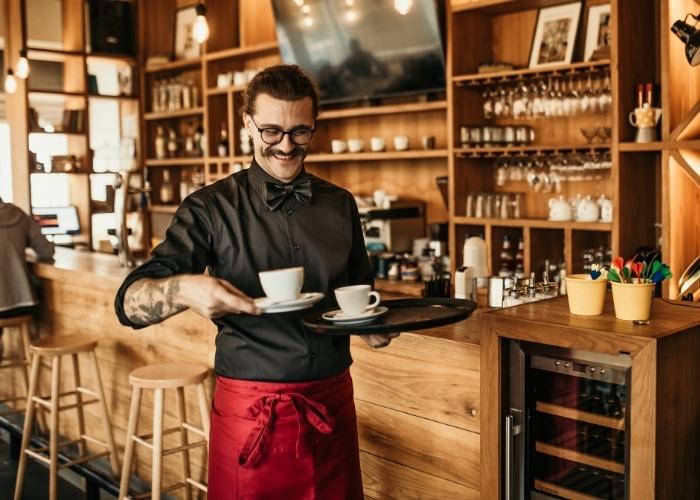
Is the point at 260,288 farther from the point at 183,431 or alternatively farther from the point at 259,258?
the point at 183,431

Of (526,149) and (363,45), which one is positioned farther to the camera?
(363,45)

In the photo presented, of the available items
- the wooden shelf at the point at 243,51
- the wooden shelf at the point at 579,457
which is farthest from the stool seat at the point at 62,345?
the wooden shelf at the point at 243,51

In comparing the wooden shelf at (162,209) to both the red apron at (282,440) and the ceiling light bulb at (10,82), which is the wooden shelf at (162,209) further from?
the red apron at (282,440)

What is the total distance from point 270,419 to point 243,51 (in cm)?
459

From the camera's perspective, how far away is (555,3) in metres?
4.48

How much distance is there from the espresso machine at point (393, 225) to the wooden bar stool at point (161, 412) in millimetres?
1970

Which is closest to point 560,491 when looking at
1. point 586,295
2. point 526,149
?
point 586,295

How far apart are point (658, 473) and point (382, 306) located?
2.26 feet

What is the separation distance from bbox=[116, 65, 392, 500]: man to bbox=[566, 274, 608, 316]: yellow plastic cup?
1.46 ft

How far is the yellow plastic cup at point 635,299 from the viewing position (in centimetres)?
179

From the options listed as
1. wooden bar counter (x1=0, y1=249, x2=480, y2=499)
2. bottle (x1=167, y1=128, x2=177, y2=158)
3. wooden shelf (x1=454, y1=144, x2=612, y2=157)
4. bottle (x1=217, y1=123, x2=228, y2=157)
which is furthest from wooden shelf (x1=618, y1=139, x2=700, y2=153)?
bottle (x1=167, y1=128, x2=177, y2=158)

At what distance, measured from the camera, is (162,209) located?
7.02 m

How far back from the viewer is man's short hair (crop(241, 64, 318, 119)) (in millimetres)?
1855

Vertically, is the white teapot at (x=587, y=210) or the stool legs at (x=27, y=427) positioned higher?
the white teapot at (x=587, y=210)
